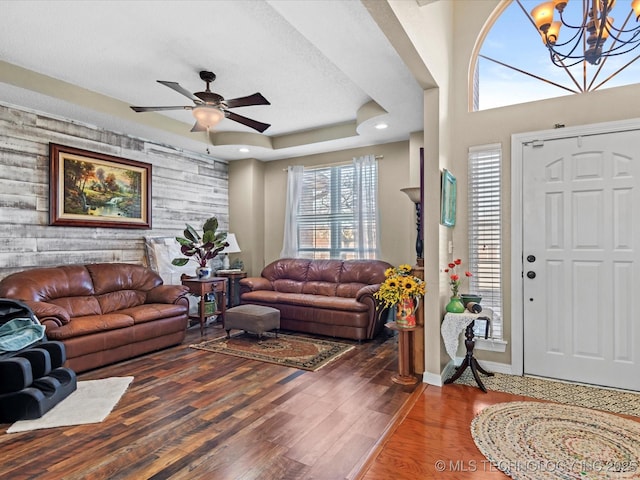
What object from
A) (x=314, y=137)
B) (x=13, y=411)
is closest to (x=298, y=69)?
(x=314, y=137)

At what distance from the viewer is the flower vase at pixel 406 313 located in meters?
3.28

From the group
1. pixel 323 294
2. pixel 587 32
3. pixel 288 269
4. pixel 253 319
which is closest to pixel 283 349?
pixel 253 319

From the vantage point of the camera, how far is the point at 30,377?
264 cm

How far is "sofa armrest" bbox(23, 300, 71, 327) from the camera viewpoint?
129 inches

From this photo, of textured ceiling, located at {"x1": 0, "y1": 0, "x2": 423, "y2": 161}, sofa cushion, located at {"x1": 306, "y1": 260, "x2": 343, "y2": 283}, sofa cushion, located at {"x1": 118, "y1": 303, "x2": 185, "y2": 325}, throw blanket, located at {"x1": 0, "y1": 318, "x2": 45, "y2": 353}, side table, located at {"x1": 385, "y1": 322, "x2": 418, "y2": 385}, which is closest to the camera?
textured ceiling, located at {"x1": 0, "y1": 0, "x2": 423, "y2": 161}

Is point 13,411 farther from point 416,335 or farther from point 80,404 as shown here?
point 416,335

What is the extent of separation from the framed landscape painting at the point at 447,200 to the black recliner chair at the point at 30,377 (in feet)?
11.0

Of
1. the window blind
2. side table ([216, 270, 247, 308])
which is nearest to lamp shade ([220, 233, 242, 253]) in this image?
side table ([216, 270, 247, 308])

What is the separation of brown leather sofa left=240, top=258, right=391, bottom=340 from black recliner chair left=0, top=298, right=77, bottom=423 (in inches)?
104

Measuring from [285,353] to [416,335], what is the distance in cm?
152

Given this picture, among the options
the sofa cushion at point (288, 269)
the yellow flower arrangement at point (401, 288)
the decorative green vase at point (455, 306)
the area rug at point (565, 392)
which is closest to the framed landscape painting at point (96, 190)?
the sofa cushion at point (288, 269)

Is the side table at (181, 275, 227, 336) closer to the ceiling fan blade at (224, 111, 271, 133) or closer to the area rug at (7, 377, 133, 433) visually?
the area rug at (7, 377, 133, 433)

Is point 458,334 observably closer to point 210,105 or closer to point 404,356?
point 404,356

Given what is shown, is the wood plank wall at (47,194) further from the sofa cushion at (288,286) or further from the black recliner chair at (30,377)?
the sofa cushion at (288,286)
